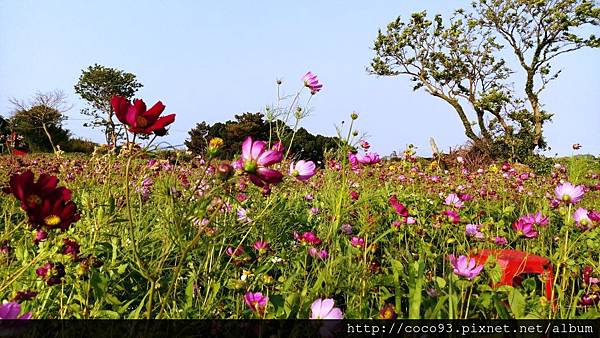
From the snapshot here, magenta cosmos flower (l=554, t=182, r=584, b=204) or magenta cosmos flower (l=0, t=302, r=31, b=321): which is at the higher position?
magenta cosmos flower (l=554, t=182, r=584, b=204)

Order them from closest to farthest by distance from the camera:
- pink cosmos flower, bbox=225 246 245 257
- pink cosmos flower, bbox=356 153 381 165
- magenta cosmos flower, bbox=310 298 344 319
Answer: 1. magenta cosmos flower, bbox=310 298 344 319
2. pink cosmos flower, bbox=225 246 245 257
3. pink cosmos flower, bbox=356 153 381 165

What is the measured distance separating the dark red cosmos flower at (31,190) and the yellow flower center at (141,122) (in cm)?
19

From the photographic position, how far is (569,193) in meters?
1.77

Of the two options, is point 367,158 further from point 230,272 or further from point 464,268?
point 464,268

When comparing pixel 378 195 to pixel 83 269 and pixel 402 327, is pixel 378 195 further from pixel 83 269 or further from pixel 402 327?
pixel 83 269

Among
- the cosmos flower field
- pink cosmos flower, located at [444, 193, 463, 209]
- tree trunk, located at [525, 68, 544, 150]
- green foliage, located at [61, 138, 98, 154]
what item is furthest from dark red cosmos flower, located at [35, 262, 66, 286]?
tree trunk, located at [525, 68, 544, 150]

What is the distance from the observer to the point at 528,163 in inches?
581

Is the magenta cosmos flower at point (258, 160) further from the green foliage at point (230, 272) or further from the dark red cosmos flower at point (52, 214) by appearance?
the dark red cosmos flower at point (52, 214)

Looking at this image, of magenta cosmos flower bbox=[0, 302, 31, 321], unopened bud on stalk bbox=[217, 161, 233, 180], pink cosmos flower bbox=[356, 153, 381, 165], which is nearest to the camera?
magenta cosmos flower bbox=[0, 302, 31, 321]

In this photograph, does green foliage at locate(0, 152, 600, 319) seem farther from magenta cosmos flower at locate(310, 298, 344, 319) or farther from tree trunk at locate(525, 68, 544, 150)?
tree trunk at locate(525, 68, 544, 150)

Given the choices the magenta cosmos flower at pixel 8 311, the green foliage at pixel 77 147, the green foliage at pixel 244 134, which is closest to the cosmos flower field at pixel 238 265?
the magenta cosmos flower at pixel 8 311

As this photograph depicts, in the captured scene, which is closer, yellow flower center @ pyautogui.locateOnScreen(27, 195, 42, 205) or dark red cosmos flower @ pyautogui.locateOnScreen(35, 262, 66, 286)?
yellow flower center @ pyautogui.locateOnScreen(27, 195, 42, 205)

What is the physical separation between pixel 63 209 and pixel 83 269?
27cm

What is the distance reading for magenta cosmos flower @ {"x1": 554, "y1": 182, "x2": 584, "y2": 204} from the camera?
1.75 metres
